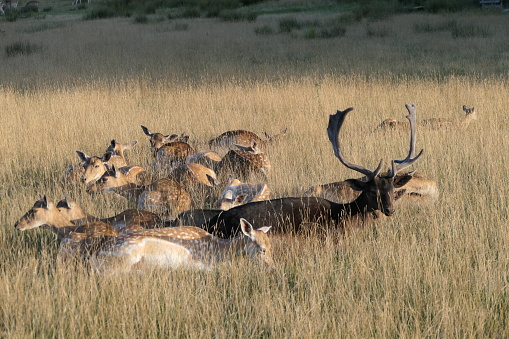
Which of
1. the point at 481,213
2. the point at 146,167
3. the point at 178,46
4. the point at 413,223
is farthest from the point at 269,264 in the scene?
the point at 178,46

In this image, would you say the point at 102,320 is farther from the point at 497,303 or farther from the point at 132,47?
the point at 132,47

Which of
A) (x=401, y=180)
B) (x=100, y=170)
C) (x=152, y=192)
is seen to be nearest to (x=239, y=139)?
(x=100, y=170)

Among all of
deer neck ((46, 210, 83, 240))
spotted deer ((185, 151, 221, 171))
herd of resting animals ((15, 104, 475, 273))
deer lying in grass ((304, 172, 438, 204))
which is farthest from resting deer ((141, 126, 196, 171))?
deer neck ((46, 210, 83, 240))

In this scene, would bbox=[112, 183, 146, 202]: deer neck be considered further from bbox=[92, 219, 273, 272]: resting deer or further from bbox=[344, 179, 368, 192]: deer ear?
bbox=[344, 179, 368, 192]: deer ear

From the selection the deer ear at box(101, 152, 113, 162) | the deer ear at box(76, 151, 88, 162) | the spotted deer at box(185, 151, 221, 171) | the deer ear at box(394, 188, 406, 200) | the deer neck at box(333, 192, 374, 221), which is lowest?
the spotted deer at box(185, 151, 221, 171)

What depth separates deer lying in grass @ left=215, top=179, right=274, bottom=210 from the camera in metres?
7.31

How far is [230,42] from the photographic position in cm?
2306

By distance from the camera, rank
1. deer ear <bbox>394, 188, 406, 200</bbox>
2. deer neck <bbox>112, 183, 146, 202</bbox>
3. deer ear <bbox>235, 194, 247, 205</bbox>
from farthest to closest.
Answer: deer neck <bbox>112, 183, 146, 202</bbox>
deer ear <bbox>235, 194, 247, 205</bbox>
deer ear <bbox>394, 188, 406, 200</bbox>

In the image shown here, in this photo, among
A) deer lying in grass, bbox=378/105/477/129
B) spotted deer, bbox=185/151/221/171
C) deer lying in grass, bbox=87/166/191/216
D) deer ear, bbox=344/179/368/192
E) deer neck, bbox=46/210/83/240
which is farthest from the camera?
deer lying in grass, bbox=378/105/477/129

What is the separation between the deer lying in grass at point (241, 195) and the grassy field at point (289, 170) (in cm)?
66

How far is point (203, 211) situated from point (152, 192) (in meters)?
0.89

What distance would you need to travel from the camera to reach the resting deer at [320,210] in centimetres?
593

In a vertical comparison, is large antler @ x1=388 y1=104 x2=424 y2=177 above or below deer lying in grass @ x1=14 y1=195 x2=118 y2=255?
above

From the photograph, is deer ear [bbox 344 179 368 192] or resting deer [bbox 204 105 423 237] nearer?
resting deer [bbox 204 105 423 237]
